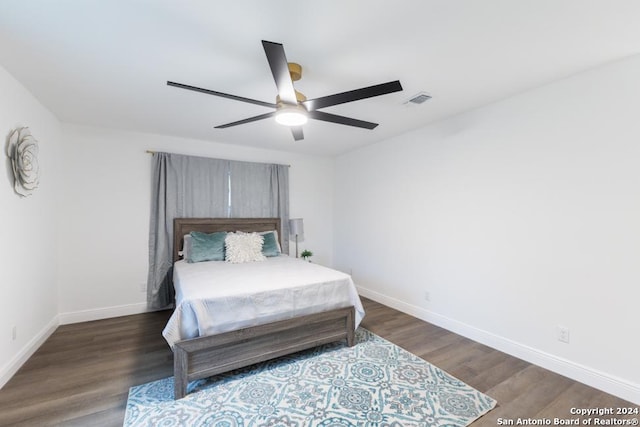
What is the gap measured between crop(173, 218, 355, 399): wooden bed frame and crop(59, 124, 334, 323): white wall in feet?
7.69

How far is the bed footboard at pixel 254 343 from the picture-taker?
2.12 meters

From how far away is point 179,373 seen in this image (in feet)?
6.85

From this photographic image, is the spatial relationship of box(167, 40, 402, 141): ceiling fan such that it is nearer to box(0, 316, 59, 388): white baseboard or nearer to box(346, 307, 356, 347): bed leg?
box(346, 307, 356, 347): bed leg

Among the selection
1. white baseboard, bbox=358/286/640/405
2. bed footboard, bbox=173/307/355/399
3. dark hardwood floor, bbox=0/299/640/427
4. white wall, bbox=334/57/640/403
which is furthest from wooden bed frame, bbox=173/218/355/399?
white wall, bbox=334/57/640/403

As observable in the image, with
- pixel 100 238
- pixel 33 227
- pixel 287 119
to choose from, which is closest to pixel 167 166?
pixel 100 238

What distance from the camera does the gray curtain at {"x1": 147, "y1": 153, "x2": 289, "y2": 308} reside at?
397 cm

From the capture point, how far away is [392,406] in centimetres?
201

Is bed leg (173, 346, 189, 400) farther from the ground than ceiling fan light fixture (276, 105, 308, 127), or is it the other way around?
ceiling fan light fixture (276, 105, 308, 127)

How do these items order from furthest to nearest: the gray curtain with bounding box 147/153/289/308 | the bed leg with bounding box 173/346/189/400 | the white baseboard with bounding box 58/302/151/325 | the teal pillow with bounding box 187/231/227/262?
the gray curtain with bounding box 147/153/289/308 → the teal pillow with bounding box 187/231/227/262 → the white baseboard with bounding box 58/302/151/325 → the bed leg with bounding box 173/346/189/400

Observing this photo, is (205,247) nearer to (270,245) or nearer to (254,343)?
(270,245)

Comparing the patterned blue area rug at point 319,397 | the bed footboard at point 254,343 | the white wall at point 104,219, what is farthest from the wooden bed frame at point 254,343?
the white wall at point 104,219

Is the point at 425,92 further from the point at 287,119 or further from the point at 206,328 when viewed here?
the point at 206,328

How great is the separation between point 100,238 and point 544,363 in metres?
5.21

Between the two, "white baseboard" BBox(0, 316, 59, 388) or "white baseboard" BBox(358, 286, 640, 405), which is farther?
"white baseboard" BBox(0, 316, 59, 388)
